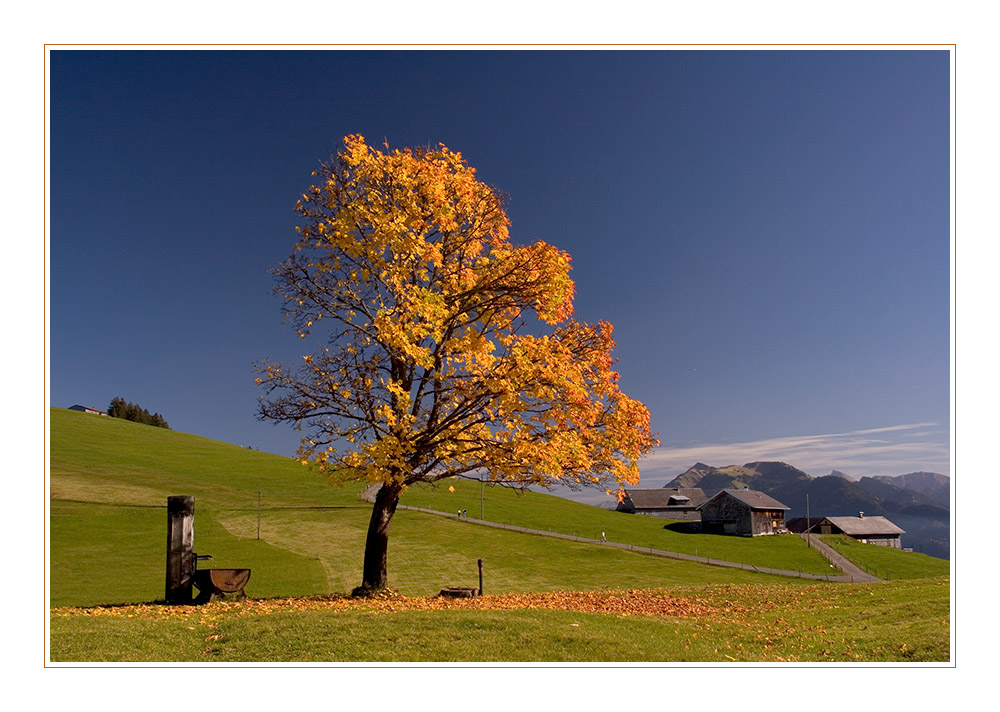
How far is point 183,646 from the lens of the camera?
9898 millimetres

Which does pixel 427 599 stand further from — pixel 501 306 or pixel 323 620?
pixel 501 306

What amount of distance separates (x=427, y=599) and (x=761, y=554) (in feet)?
173

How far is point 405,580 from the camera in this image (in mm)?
31172

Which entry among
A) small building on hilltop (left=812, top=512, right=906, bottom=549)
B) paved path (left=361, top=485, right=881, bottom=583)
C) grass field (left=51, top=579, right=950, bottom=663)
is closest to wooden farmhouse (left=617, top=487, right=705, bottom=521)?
small building on hilltop (left=812, top=512, right=906, bottom=549)

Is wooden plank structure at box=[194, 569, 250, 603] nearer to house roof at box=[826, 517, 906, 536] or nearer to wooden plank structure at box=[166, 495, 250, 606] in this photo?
wooden plank structure at box=[166, 495, 250, 606]

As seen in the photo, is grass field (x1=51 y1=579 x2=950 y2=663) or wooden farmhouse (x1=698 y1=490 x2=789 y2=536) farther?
wooden farmhouse (x1=698 y1=490 x2=789 y2=536)

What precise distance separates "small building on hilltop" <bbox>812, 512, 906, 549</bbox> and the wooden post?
86672 millimetres

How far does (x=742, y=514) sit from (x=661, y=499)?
18.4 metres

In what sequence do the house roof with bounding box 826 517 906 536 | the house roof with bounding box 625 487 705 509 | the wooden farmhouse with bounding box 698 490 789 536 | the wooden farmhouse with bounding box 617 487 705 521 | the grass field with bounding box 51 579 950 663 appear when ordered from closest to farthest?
the grass field with bounding box 51 579 950 663, the wooden farmhouse with bounding box 698 490 789 536, the house roof with bounding box 826 517 906 536, the wooden farmhouse with bounding box 617 487 705 521, the house roof with bounding box 625 487 705 509

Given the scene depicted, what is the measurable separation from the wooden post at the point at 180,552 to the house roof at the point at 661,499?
262 feet

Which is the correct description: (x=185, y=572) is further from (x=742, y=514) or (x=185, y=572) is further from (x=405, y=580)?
(x=742, y=514)

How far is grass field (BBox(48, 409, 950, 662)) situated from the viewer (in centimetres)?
980

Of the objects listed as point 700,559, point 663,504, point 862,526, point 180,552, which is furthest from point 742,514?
point 180,552

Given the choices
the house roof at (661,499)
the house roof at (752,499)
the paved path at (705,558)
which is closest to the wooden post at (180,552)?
the paved path at (705,558)
